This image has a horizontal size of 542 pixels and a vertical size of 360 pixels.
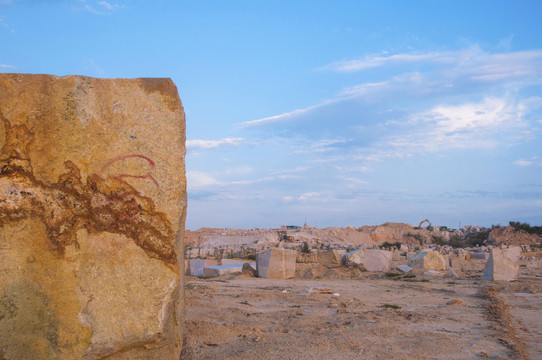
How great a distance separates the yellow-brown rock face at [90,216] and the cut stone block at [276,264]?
8209 mm

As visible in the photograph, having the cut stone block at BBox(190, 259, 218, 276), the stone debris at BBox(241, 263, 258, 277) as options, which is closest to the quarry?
the stone debris at BBox(241, 263, 258, 277)

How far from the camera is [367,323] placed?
4.81 metres

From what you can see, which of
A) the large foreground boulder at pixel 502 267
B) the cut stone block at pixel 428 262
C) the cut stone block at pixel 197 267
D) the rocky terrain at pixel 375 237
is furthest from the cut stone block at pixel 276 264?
the rocky terrain at pixel 375 237

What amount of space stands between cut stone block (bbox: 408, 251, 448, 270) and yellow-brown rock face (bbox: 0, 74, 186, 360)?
986cm

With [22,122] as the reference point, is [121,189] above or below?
below

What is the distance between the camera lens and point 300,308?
605 cm

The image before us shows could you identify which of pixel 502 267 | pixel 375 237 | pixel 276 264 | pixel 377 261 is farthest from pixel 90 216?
pixel 375 237

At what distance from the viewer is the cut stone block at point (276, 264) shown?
11148 mm

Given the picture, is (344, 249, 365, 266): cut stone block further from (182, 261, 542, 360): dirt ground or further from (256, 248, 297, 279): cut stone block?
(182, 261, 542, 360): dirt ground

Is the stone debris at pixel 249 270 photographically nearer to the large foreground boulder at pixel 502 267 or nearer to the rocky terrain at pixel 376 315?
the rocky terrain at pixel 376 315

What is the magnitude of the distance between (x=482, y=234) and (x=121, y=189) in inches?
1063

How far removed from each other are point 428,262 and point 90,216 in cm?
1049

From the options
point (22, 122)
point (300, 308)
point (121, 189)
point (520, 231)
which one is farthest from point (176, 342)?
point (520, 231)

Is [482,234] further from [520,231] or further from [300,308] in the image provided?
[300,308]
